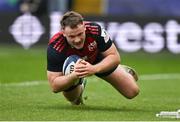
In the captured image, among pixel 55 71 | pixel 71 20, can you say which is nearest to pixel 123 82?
pixel 55 71

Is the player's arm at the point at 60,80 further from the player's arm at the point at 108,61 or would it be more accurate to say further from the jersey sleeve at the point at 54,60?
the player's arm at the point at 108,61

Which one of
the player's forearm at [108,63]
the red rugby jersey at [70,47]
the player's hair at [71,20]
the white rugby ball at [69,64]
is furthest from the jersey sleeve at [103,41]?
the player's hair at [71,20]

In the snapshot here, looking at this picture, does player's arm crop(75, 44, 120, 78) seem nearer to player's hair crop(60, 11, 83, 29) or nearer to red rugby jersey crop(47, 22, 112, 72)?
red rugby jersey crop(47, 22, 112, 72)

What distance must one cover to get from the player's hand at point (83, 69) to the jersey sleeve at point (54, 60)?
52 cm

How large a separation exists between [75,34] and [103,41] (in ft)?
2.16

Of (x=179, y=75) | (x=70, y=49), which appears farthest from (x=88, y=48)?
(x=179, y=75)

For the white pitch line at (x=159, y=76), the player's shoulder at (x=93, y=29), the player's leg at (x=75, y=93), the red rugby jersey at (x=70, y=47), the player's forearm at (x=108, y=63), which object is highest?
the player's shoulder at (x=93, y=29)

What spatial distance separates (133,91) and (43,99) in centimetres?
188

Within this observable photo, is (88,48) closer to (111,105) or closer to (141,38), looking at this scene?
(111,105)

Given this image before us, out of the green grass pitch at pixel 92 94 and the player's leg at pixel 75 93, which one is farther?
the player's leg at pixel 75 93

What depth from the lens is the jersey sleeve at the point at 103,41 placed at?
11797mm

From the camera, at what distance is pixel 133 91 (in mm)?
12398

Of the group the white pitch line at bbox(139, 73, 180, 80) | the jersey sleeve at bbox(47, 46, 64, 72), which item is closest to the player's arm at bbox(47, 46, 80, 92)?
the jersey sleeve at bbox(47, 46, 64, 72)

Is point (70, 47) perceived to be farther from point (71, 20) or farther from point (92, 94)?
point (92, 94)
